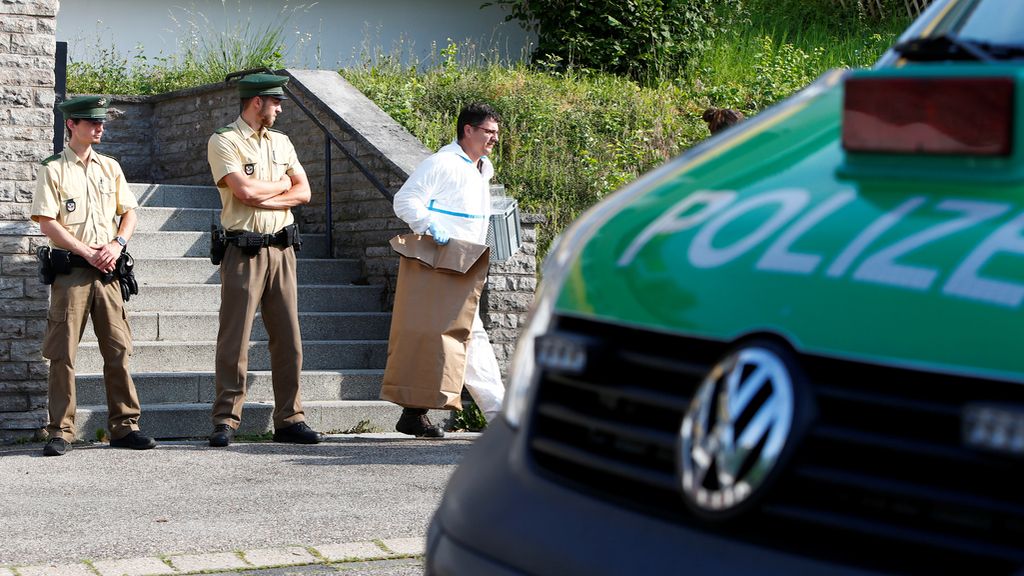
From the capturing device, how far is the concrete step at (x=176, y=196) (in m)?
10.8

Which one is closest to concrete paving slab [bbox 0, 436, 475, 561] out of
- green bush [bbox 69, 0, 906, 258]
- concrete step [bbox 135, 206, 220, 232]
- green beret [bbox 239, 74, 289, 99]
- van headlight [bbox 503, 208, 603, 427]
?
green beret [bbox 239, 74, 289, 99]

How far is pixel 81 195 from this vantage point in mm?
7559

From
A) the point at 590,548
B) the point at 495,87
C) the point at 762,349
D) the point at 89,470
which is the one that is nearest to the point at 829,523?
the point at 762,349

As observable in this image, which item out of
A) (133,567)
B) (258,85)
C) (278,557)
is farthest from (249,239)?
(133,567)

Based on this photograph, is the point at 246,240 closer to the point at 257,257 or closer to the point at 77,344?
the point at 257,257

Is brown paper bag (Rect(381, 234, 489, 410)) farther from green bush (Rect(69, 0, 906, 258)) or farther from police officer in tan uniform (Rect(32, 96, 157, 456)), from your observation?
green bush (Rect(69, 0, 906, 258))

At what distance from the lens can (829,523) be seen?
1.64 metres

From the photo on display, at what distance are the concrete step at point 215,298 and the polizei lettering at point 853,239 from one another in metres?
7.65

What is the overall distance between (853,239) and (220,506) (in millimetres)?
4643

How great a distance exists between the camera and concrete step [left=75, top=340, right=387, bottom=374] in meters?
8.54

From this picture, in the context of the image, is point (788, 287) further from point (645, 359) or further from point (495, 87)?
point (495, 87)

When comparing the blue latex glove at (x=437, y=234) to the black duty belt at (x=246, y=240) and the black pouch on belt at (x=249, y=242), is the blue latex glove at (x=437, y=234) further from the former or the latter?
the black pouch on belt at (x=249, y=242)

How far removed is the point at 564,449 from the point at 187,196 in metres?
9.54

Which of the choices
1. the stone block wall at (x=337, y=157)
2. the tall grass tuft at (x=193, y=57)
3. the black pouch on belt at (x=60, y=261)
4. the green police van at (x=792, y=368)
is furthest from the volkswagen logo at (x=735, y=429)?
the tall grass tuft at (x=193, y=57)
